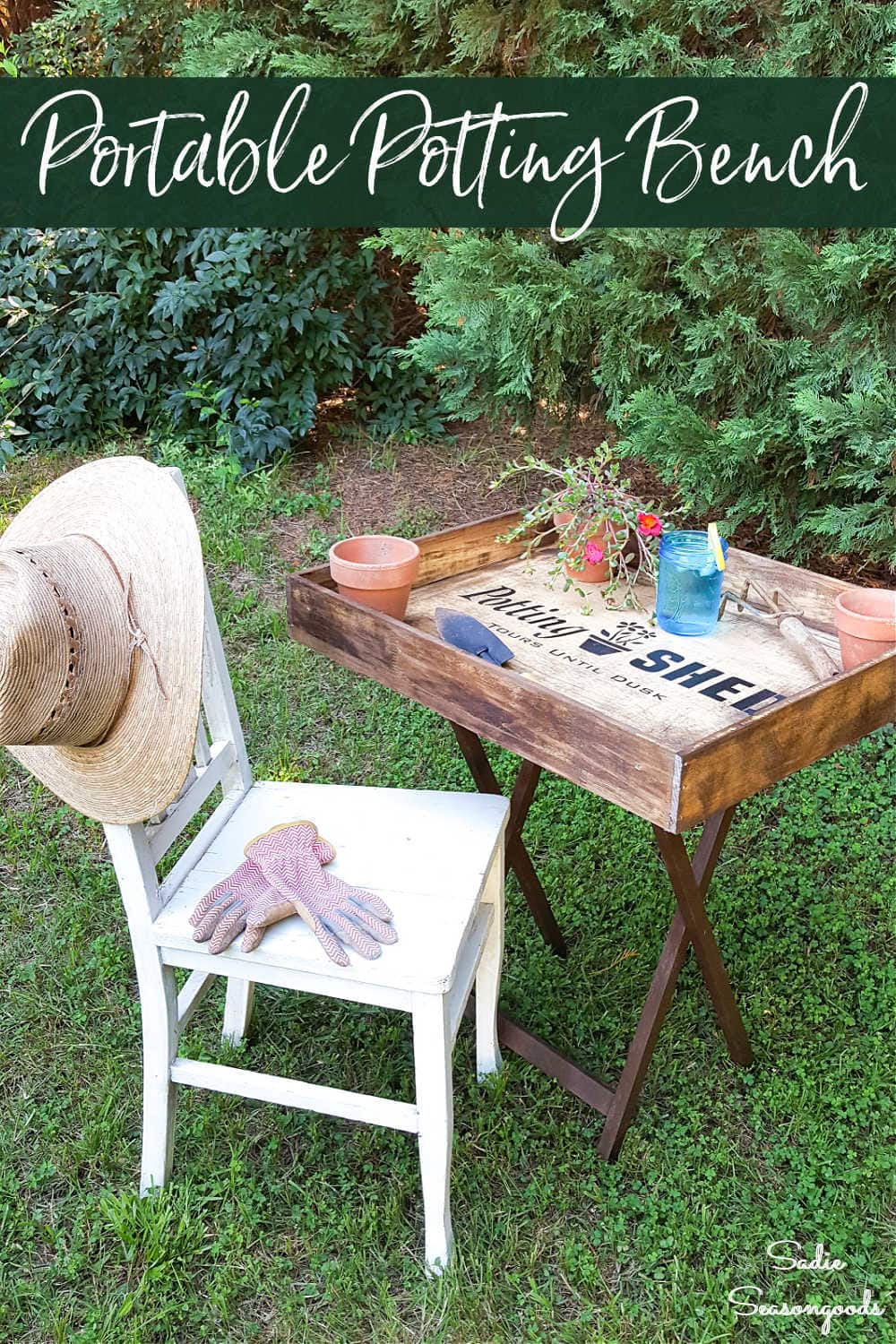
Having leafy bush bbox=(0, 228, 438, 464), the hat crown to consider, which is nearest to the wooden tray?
the hat crown

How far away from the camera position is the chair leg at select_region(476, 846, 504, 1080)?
6.91 ft

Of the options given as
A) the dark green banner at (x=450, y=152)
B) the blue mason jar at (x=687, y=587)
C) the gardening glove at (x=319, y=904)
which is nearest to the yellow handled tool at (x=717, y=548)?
the blue mason jar at (x=687, y=587)

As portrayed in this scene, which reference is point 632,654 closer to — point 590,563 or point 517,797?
point 590,563

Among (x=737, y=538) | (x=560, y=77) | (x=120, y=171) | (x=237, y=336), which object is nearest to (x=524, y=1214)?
(x=737, y=538)

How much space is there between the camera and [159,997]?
1.87m

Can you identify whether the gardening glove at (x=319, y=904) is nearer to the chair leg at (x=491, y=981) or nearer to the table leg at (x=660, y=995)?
the chair leg at (x=491, y=981)

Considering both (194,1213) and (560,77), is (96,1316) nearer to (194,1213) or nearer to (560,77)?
(194,1213)

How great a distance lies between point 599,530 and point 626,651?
0.97 ft

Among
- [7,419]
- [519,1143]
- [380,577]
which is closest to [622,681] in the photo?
[380,577]

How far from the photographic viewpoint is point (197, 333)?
513cm

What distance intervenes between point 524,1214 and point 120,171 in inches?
188

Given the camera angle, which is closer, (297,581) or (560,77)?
(297,581)

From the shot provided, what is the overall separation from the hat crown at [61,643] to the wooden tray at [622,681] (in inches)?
14.9

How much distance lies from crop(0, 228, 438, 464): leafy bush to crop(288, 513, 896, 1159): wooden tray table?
9.83 ft
